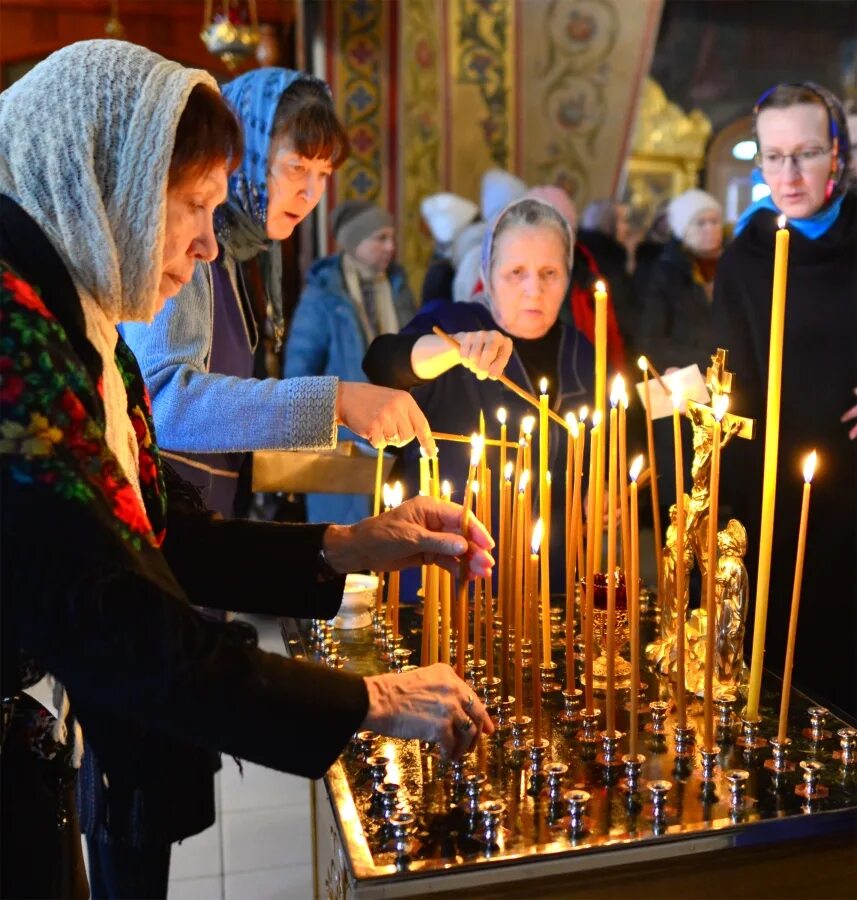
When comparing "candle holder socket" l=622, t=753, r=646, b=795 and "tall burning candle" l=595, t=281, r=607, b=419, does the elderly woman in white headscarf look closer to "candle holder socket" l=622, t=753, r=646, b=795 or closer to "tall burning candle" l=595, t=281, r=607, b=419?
"candle holder socket" l=622, t=753, r=646, b=795

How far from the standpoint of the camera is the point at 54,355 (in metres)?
0.76

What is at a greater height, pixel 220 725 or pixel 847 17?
pixel 847 17

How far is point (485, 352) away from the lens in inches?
56.6

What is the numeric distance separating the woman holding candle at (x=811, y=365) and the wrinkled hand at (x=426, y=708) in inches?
39.3

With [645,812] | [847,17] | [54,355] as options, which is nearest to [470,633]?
[645,812]

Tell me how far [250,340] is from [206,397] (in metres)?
0.37

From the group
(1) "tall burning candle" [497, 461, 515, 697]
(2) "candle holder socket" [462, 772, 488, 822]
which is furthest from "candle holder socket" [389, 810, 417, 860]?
(1) "tall burning candle" [497, 461, 515, 697]

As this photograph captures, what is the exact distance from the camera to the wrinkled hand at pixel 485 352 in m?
1.44

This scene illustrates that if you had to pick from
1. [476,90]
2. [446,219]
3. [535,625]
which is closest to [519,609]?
[535,625]

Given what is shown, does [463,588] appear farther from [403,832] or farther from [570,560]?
[403,832]

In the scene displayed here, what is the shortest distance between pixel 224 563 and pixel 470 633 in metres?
0.46

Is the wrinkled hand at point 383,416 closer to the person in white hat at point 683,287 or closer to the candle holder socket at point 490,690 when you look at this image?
the candle holder socket at point 490,690

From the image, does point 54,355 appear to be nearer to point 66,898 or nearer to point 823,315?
point 66,898

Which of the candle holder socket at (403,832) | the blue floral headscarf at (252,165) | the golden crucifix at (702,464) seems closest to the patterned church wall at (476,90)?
the blue floral headscarf at (252,165)
